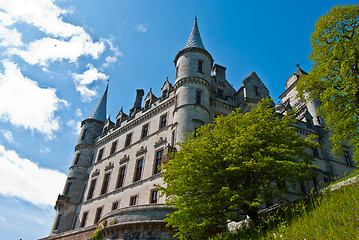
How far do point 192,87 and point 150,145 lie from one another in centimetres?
729

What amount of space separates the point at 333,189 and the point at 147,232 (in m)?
11.3

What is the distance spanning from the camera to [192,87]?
A: 2634 centimetres

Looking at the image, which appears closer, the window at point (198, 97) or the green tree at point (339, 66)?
the green tree at point (339, 66)

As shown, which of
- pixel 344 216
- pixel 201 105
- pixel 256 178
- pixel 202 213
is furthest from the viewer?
pixel 201 105

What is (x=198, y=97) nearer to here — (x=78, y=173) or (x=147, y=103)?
(x=147, y=103)

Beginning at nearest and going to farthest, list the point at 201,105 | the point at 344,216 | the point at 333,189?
the point at 344,216, the point at 333,189, the point at 201,105

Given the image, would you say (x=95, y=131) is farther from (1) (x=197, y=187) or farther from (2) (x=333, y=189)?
(2) (x=333, y=189)

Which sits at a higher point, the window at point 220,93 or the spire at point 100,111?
the spire at point 100,111

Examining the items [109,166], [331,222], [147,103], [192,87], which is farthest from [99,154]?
[331,222]

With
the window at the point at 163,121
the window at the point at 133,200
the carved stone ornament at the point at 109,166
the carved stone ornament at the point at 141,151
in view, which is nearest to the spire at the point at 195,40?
the window at the point at 163,121

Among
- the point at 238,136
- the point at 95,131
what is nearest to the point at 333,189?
Result: the point at 238,136

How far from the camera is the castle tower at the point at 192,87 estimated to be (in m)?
24.2

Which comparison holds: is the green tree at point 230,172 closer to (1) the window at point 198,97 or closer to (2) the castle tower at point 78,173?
(1) the window at point 198,97

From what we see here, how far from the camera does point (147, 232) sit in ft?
56.7
